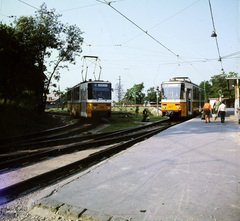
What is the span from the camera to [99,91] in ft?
59.1

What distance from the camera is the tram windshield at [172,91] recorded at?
1873 centimetres

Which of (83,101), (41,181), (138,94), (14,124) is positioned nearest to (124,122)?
(83,101)

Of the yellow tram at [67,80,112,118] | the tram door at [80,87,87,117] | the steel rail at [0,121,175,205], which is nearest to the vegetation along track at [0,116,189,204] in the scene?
the steel rail at [0,121,175,205]

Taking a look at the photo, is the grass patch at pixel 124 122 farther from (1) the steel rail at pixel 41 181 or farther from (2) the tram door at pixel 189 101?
(1) the steel rail at pixel 41 181

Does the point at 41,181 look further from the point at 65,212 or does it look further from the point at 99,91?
the point at 99,91

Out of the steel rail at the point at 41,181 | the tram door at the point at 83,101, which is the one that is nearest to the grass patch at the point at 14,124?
the tram door at the point at 83,101

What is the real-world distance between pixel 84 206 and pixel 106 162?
2262 mm

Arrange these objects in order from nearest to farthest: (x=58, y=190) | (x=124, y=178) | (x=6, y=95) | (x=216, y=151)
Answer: (x=58, y=190) → (x=124, y=178) → (x=216, y=151) → (x=6, y=95)

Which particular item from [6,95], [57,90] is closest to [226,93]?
[57,90]

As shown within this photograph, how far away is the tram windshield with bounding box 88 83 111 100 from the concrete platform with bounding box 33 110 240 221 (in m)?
12.2

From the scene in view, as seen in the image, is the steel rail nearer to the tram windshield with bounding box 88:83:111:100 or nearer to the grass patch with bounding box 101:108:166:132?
the grass patch with bounding box 101:108:166:132

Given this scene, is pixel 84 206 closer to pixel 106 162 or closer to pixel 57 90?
pixel 106 162

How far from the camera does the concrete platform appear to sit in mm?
2996

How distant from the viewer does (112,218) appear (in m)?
2.85
